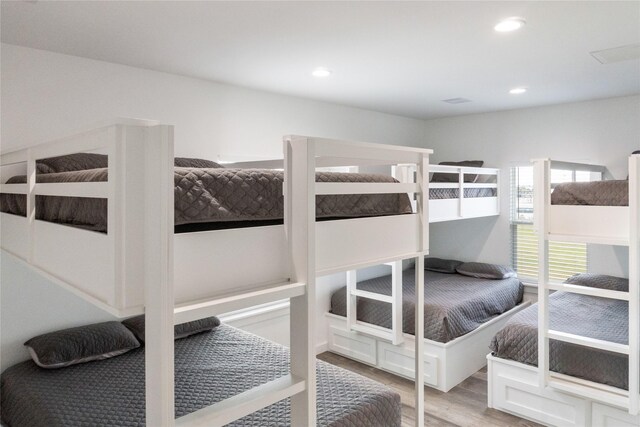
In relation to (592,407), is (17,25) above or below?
above

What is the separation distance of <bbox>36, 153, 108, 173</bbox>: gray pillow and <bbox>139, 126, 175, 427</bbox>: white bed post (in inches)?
66.1

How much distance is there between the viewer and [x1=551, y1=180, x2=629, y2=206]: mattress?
250 centimetres

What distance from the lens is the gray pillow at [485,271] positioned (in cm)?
457

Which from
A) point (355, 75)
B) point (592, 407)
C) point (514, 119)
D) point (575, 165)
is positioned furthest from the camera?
point (514, 119)

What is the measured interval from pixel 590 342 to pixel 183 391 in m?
2.32

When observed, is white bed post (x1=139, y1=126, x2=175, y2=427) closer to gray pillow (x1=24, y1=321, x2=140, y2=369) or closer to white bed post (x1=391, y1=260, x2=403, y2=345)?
gray pillow (x1=24, y1=321, x2=140, y2=369)

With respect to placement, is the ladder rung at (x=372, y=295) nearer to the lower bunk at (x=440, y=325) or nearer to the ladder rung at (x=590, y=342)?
the lower bunk at (x=440, y=325)

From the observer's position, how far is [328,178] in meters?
1.62

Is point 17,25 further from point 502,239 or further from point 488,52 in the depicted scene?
point 502,239

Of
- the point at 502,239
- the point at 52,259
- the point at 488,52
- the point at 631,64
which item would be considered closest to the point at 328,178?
the point at 52,259

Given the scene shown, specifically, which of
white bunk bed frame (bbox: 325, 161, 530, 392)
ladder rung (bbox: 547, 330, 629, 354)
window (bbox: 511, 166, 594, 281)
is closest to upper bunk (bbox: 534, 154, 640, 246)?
ladder rung (bbox: 547, 330, 629, 354)

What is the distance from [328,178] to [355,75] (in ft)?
6.11

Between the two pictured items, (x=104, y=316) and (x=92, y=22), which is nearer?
(x=92, y=22)

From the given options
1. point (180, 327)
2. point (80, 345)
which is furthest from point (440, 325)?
point (80, 345)
